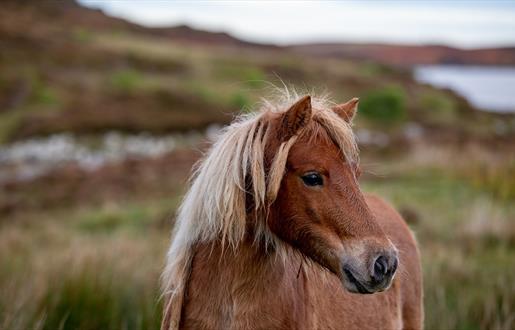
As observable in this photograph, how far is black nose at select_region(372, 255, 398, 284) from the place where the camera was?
121 inches

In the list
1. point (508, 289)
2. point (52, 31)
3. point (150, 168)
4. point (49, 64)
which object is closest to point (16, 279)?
point (508, 289)

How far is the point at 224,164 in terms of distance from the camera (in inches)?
133

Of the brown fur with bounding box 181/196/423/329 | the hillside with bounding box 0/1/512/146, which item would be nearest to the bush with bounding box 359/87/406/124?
the hillside with bounding box 0/1/512/146

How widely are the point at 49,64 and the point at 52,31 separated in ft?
46.6

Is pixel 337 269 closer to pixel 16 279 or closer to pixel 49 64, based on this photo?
pixel 16 279

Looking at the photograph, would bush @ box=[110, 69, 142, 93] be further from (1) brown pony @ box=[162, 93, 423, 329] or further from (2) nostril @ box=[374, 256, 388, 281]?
(2) nostril @ box=[374, 256, 388, 281]

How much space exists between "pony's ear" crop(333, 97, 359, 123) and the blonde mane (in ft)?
0.33

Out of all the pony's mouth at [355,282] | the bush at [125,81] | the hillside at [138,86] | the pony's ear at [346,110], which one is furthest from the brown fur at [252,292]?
the bush at [125,81]

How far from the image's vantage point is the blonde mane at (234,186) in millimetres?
3260

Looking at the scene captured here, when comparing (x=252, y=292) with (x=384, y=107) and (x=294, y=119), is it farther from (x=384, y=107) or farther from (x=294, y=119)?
(x=384, y=107)

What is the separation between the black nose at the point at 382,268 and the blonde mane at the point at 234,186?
550 mm

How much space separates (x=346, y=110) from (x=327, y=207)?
750 mm

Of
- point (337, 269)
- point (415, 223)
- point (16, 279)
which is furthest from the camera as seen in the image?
point (415, 223)

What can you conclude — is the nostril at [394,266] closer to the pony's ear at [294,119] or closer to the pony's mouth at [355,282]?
the pony's mouth at [355,282]
